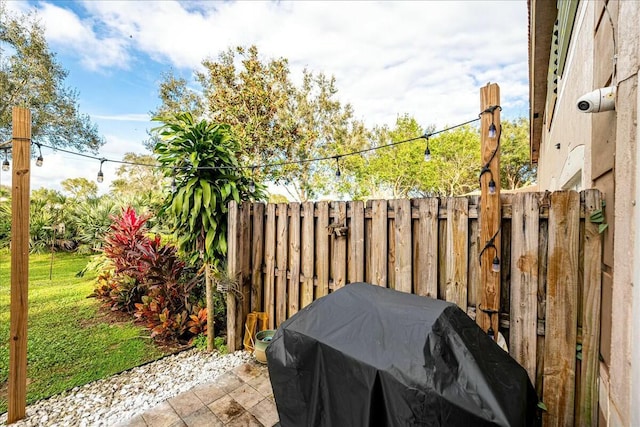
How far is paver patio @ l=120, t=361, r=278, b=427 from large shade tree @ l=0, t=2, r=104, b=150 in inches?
462

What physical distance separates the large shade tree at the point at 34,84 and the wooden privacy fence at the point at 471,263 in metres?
11.0

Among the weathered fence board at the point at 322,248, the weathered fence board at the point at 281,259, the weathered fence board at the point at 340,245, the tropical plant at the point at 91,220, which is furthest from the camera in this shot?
the tropical plant at the point at 91,220

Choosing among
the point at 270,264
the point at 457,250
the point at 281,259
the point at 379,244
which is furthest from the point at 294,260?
the point at 457,250

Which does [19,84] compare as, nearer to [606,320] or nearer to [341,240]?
[341,240]

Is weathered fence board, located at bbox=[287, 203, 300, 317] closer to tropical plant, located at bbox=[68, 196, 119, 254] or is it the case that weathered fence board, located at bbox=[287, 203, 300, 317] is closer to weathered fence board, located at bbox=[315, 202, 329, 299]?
weathered fence board, located at bbox=[315, 202, 329, 299]

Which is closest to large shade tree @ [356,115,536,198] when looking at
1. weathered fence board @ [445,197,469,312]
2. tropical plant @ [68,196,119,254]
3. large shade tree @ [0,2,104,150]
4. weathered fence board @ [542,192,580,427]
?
tropical plant @ [68,196,119,254]

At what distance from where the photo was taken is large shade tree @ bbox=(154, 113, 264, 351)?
123 inches

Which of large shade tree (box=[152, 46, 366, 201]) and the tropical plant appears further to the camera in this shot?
large shade tree (box=[152, 46, 366, 201])

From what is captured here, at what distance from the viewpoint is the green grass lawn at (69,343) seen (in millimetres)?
2604

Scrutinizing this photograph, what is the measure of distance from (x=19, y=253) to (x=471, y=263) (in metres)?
3.39

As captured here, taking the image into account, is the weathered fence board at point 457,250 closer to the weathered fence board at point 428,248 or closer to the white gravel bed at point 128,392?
the weathered fence board at point 428,248

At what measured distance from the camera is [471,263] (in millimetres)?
2002

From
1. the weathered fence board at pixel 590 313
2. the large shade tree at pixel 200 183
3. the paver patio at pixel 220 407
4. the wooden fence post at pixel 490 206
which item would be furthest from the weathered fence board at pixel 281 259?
the weathered fence board at pixel 590 313

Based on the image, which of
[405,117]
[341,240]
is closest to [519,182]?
[405,117]
